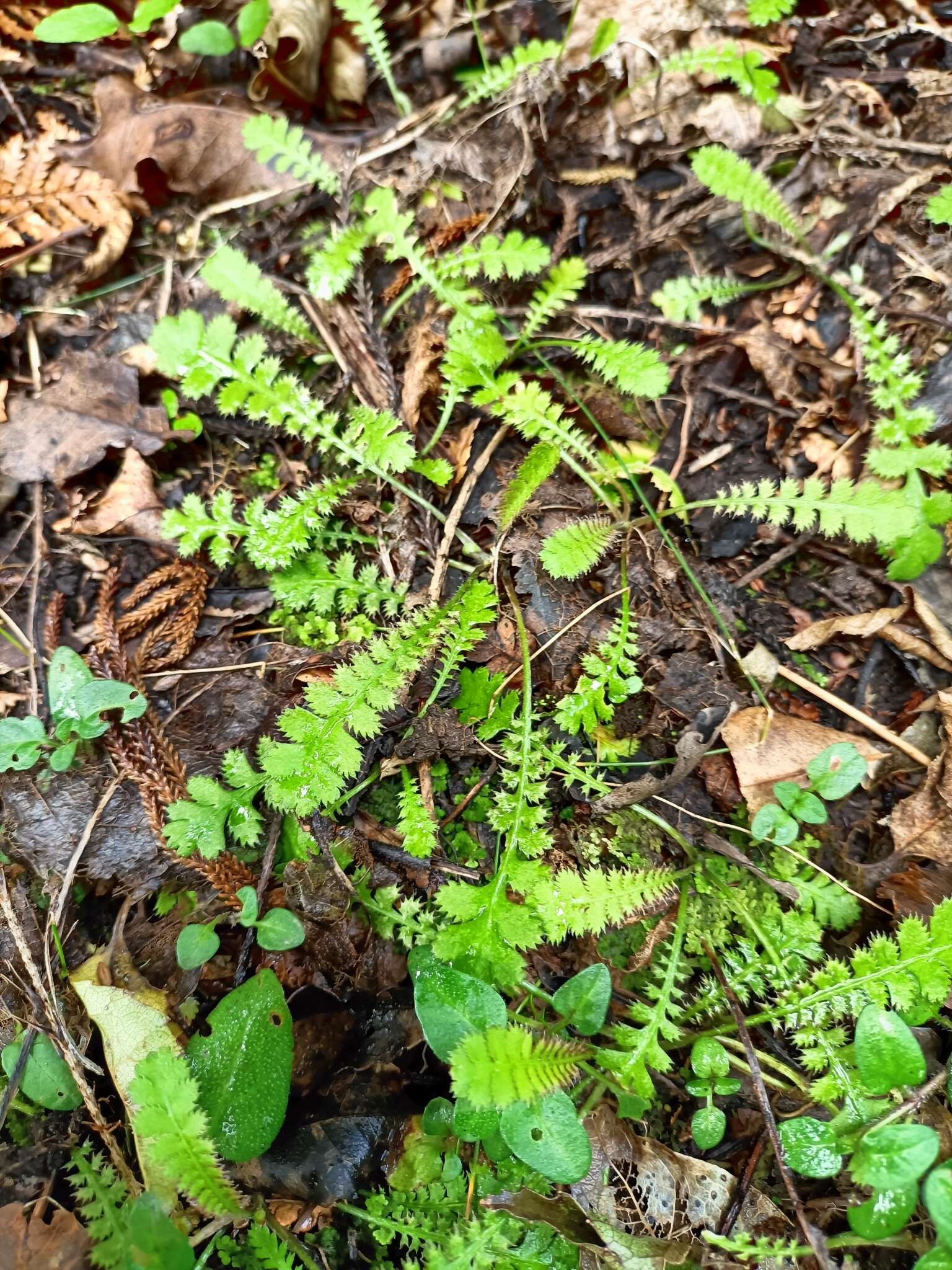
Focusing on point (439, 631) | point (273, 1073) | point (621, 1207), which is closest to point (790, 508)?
point (439, 631)

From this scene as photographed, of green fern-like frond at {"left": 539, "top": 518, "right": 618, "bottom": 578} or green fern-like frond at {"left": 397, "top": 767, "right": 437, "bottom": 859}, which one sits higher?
green fern-like frond at {"left": 539, "top": 518, "right": 618, "bottom": 578}

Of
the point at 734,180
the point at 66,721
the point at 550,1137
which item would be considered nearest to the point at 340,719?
the point at 66,721

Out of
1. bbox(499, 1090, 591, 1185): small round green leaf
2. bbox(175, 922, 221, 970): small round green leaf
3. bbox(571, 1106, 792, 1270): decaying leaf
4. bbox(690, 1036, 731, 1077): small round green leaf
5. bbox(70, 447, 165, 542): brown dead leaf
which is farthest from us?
bbox(70, 447, 165, 542): brown dead leaf

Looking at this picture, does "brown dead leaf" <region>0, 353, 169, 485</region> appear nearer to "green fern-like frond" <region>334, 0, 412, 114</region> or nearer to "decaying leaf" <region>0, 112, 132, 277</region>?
"decaying leaf" <region>0, 112, 132, 277</region>

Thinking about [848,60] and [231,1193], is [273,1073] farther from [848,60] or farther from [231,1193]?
[848,60]

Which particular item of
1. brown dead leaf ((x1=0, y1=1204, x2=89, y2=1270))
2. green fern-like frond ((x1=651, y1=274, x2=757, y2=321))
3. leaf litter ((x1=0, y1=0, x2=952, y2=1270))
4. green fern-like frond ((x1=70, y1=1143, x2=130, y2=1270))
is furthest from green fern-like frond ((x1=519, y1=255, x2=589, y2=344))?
brown dead leaf ((x1=0, y1=1204, x2=89, y2=1270))

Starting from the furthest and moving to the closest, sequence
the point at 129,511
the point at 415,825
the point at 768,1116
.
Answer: the point at 129,511 < the point at 415,825 < the point at 768,1116

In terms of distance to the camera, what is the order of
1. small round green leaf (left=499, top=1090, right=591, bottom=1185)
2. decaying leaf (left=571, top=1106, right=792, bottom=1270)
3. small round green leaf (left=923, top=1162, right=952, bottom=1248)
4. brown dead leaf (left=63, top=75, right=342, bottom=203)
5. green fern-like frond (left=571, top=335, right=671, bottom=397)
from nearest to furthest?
small round green leaf (left=923, top=1162, right=952, bottom=1248), small round green leaf (left=499, top=1090, right=591, bottom=1185), decaying leaf (left=571, top=1106, right=792, bottom=1270), green fern-like frond (left=571, top=335, right=671, bottom=397), brown dead leaf (left=63, top=75, right=342, bottom=203)

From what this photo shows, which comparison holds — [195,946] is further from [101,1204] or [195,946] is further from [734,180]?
[734,180]
